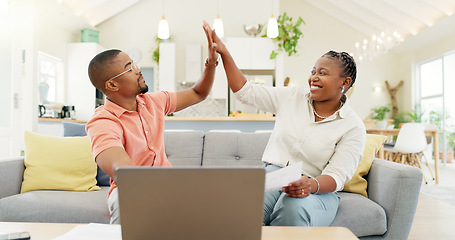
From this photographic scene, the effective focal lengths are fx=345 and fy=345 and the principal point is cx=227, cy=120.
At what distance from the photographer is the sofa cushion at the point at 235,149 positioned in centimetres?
236

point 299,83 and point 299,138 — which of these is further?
point 299,83

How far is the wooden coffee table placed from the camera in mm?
961

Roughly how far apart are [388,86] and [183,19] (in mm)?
5713

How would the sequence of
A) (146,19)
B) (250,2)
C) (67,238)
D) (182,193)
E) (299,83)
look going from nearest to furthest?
(182,193) → (67,238) → (250,2) → (146,19) → (299,83)

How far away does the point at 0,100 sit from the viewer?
11.9ft

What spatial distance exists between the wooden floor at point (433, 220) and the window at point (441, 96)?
169 inches

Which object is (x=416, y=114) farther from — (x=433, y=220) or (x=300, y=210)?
(x=300, y=210)

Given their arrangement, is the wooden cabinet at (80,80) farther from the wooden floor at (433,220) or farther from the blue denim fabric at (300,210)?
the blue denim fabric at (300,210)

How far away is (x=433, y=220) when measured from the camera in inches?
116

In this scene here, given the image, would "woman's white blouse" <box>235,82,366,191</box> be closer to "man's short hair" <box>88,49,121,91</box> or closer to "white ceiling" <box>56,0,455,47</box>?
Result: "man's short hair" <box>88,49,121,91</box>

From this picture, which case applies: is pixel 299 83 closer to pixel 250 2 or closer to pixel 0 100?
pixel 250 2

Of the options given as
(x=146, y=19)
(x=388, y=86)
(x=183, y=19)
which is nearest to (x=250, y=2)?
(x=183, y=19)

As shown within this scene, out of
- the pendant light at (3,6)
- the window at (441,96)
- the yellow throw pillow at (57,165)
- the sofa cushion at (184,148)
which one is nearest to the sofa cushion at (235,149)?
→ the sofa cushion at (184,148)

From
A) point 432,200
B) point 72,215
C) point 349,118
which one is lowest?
point 432,200
